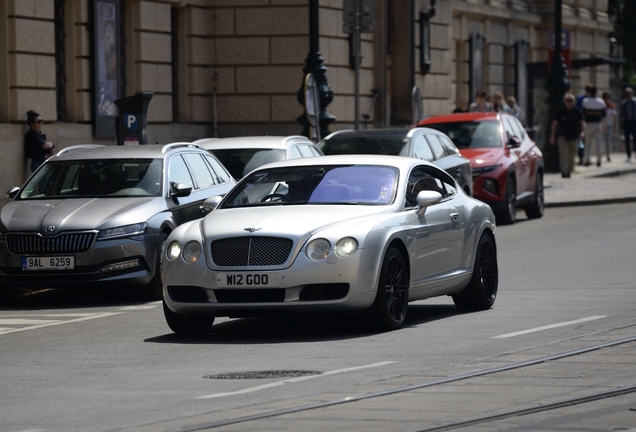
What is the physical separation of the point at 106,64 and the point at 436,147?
7.62 m

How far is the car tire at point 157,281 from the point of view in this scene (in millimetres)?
14133

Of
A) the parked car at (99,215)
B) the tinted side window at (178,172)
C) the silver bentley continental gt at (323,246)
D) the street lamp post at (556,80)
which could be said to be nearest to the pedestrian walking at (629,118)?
the street lamp post at (556,80)

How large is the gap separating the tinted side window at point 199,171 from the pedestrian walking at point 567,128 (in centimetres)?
1834

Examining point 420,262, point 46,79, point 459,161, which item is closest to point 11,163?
point 46,79

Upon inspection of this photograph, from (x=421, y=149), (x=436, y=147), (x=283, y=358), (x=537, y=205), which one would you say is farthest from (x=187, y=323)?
(x=537, y=205)

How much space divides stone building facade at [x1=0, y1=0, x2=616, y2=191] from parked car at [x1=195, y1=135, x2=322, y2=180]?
5.24m

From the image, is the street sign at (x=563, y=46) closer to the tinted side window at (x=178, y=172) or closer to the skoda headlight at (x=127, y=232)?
the tinted side window at (x=178, y=172)

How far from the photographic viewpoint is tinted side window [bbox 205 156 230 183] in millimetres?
16094

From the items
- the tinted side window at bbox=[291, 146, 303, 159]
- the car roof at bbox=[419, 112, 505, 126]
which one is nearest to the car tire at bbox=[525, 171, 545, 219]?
the car roof at bbox=[419, 112, 505, 126]

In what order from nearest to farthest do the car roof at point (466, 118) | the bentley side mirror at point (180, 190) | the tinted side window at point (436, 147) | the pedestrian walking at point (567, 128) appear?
1. the bentley side mirror at point (180, 190)
2. the tinted side window at point (436, 147)
3. the car roof at point (466, 118)
4. the pedestrian walking at point (567, 128)

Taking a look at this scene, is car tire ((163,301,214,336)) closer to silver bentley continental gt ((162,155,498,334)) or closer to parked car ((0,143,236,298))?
silver bentley continental gt ((162,155,498,334))

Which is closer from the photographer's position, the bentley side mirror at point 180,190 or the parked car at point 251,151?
the bentley side mirror at point 180,190

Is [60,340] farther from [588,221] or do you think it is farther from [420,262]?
[588,221]

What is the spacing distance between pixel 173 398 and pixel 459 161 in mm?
13841
